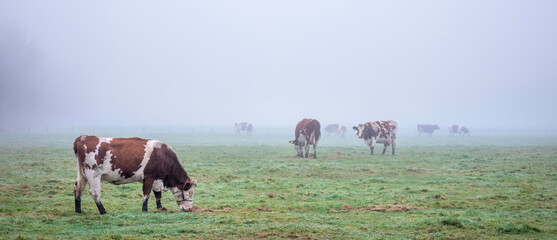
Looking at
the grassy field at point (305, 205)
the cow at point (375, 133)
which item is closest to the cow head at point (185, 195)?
the grassy field at point (305, 205)

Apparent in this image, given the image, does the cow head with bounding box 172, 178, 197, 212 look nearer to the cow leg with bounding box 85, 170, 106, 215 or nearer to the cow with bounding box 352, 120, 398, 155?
the cow leg with bounding box 85, 170, 106, 215

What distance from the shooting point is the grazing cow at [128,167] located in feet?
42.6

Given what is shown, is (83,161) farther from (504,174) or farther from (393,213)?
(504,174)

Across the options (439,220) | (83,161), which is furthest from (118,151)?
(439,220)

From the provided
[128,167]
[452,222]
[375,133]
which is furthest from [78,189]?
[375,133]

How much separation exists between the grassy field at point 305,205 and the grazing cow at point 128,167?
2.33ft

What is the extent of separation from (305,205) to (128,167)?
19.9 ft

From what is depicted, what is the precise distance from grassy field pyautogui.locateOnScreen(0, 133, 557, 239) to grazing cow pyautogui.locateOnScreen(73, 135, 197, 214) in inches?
27.9

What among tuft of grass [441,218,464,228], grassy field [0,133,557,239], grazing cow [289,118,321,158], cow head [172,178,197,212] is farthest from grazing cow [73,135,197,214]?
grazing cow [289,118,321,158]

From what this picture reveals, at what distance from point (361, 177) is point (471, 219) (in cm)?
1141

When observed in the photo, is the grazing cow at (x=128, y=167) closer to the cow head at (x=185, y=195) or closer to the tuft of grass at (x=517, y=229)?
the cow head at (x=185, y=195)

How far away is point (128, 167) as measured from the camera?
43.9ft

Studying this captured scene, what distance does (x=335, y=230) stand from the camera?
1149 cm

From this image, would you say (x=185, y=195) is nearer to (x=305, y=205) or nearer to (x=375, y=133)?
(x=305, y=205)
